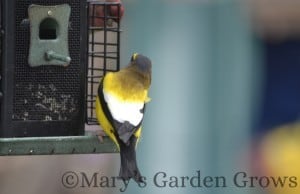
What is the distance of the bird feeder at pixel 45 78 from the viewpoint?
10.7 ft

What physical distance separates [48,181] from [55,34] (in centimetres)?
164

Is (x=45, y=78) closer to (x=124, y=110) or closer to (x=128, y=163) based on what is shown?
(x=124, y=110)

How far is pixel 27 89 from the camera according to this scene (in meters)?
3.34

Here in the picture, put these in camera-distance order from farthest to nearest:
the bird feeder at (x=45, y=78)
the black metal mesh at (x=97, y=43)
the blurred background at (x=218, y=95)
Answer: the blurred background at (x=218, y=95), the black metal mesh at (x=97, y=43), the bird feeder at (x=45, y=78)

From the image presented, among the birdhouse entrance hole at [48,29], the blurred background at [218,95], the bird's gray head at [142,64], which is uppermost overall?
the birdhouse entrance hole at [48,29]

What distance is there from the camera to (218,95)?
16.7 ft

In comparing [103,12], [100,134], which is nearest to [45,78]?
[100,134]

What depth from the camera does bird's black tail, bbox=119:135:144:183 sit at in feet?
10.7

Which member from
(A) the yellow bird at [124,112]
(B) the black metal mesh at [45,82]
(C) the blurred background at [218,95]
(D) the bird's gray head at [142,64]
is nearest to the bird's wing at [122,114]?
(A) the yellow bird at [124,112]

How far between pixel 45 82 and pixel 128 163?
43cm

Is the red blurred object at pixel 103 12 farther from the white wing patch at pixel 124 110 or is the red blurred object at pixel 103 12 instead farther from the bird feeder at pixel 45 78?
the white wing patch at pixel 124 110

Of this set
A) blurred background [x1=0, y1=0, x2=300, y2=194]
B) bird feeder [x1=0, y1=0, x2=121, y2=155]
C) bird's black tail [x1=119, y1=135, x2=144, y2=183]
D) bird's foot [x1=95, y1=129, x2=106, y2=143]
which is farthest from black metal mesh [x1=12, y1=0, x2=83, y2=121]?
blurred background [x1=0, y1=0, x2=300, y2=194]

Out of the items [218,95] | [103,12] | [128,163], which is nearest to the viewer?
[128,163]

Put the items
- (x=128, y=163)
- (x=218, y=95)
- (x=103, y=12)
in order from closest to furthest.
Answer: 1. (x=128, y=163)
2. (x=103, y=12)
3. (x=218, y=95)
